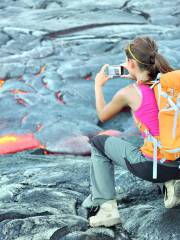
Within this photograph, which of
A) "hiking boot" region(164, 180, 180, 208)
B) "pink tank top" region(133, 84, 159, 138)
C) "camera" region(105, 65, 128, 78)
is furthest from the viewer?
"camera" region(105, 65, 128, 78)

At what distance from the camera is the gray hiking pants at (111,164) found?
9.00 ft

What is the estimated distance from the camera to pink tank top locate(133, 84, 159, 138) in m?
2.72

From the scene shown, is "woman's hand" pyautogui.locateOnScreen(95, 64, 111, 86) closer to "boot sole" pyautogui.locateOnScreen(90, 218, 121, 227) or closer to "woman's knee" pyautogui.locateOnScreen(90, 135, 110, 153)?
"woman's knee" pyautogui.locateOnScreen(90, 135, 110, 153)

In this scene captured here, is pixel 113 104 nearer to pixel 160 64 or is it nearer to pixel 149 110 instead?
pixel 149 110

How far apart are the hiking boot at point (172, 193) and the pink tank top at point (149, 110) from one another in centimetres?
32

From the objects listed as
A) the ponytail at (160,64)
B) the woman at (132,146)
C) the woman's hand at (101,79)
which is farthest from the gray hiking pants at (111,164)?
the ponytail at (160,64)

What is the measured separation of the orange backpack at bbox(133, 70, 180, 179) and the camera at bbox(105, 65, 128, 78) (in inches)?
14.7

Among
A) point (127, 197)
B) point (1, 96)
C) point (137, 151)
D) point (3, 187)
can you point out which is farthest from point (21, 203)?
point (1, 96)

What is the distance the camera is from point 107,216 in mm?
2869

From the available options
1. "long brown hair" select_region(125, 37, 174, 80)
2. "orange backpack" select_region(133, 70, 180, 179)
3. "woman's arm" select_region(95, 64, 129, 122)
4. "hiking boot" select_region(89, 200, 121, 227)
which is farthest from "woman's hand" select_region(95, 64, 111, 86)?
"hiking boot" select_region(89, 200, 121, 227)

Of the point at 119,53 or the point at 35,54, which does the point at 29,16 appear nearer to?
the point at 35,54

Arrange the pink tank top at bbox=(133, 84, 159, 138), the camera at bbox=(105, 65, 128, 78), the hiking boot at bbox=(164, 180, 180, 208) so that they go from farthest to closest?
the camera at bbox=(105, 65, 128, 78)
the hiking boot at bbox=(164, 180, 180, 208)
the pink tank top at bbox=(133, 84, 159, 138)

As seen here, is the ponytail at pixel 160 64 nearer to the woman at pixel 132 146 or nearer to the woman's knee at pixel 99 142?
Result: the woman at pixel 132 146

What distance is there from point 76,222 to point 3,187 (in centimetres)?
89
